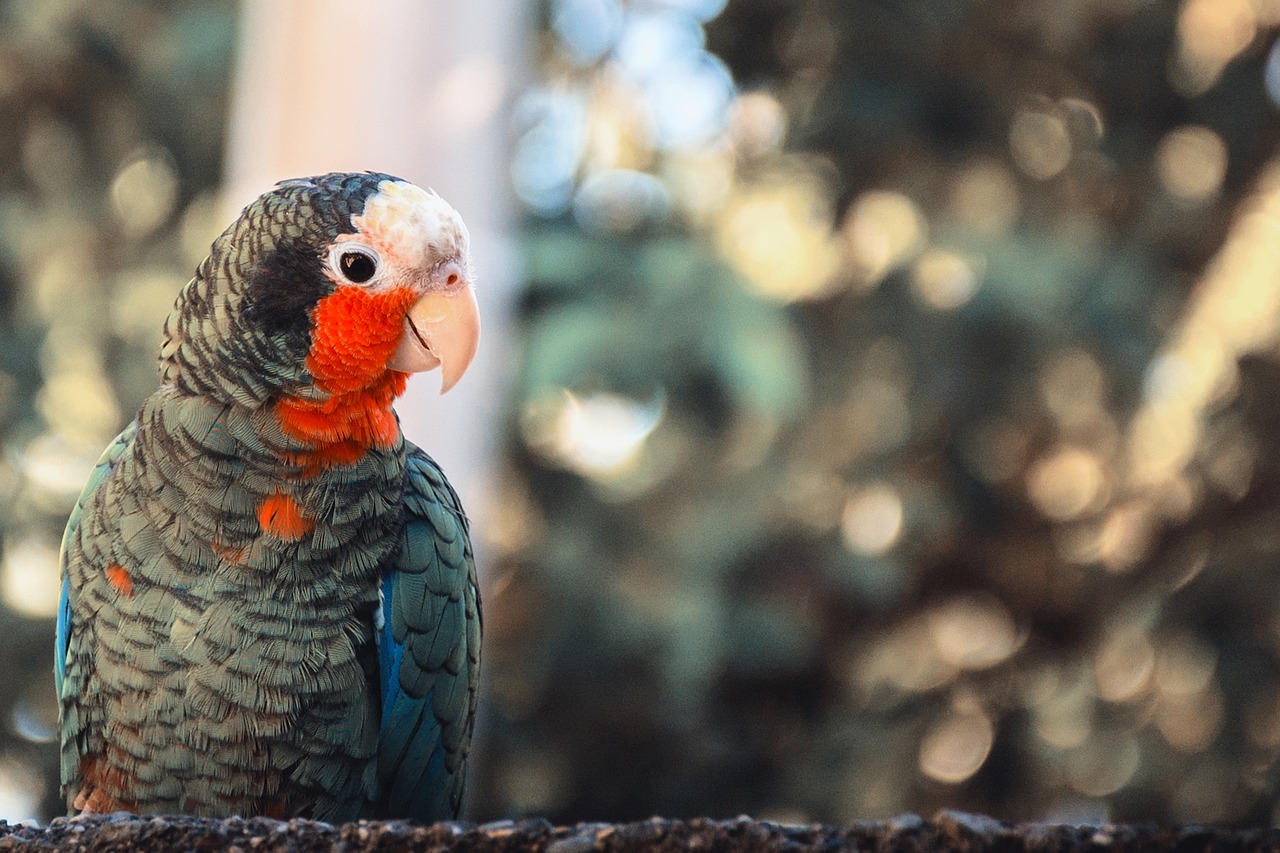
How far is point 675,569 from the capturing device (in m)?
2.74

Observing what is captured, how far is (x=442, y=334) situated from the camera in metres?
1.01

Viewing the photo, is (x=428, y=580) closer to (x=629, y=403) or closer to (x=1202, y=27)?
(x=629, y=403)

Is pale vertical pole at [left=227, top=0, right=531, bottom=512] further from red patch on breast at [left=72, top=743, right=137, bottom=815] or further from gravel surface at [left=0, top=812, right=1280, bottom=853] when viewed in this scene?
gravel surface at [left=0, top=812, right=1280, bottom=853]

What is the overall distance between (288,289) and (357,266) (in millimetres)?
66

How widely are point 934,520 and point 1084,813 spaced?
34.8 inches

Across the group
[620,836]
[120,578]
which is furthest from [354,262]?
[620,836]

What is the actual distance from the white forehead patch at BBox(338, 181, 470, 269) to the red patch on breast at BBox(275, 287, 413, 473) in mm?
38

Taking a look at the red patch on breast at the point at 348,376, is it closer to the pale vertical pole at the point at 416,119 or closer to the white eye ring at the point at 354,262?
the white eye ring at the point at 354,262

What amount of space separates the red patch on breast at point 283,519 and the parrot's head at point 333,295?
96 mm

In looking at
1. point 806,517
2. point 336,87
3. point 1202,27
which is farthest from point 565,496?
point 1202,27

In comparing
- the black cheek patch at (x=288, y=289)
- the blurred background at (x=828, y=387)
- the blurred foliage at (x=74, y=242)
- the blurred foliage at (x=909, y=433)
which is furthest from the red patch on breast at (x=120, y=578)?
the blurred foliage at (x=74, y=242)

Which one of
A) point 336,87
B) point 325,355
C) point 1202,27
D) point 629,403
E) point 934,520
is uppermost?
point 1202,27

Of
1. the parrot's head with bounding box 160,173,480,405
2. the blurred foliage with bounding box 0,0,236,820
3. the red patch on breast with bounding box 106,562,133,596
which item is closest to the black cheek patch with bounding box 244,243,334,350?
the parrot's head with bounding box 160,173,480,405

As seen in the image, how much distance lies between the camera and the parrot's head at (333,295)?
0.97m
